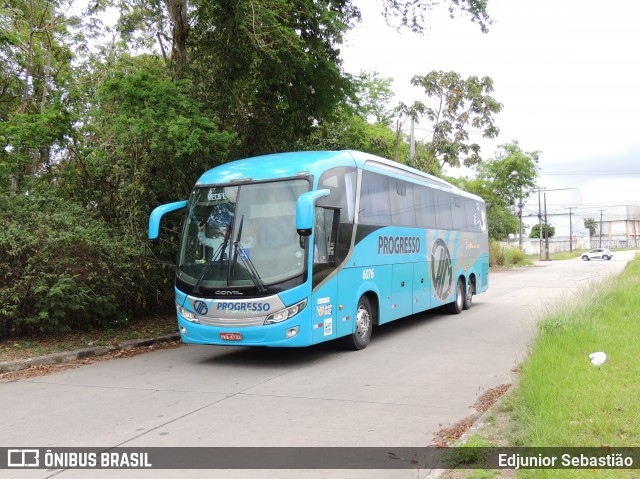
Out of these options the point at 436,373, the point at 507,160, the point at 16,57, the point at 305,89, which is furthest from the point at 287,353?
the point at 507,160

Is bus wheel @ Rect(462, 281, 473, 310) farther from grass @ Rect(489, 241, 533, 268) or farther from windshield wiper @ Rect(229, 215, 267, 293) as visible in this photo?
grass @ Rect(489, 241, 533, 268)

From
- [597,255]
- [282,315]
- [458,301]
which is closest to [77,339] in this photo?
[282,315]

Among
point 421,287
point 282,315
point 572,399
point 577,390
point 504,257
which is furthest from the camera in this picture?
point 504,257

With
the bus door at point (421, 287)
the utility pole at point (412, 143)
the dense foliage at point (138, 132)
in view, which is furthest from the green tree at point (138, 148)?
the utility pole at point (412, 143)

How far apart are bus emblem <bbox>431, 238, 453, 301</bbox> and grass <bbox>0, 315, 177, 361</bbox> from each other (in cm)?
628

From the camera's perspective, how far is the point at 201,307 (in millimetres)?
8906

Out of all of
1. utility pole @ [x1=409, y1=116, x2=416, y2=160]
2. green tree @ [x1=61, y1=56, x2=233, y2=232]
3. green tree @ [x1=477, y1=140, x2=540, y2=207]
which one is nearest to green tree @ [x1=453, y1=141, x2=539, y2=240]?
green tree @ [x1=477, y1=140, x2=540, y2=207]

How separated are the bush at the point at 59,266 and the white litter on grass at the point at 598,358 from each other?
8.08 meters

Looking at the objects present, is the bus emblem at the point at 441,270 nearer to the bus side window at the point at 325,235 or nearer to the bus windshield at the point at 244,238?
the bus side window at the point at 325,235

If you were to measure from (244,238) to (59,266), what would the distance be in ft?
12.1

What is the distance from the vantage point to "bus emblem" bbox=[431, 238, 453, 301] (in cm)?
1397

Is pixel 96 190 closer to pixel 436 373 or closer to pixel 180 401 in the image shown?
pixel 180 401

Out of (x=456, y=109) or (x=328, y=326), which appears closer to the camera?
(x=328, y=326)

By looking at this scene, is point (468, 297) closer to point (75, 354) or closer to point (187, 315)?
point (187, 315)
